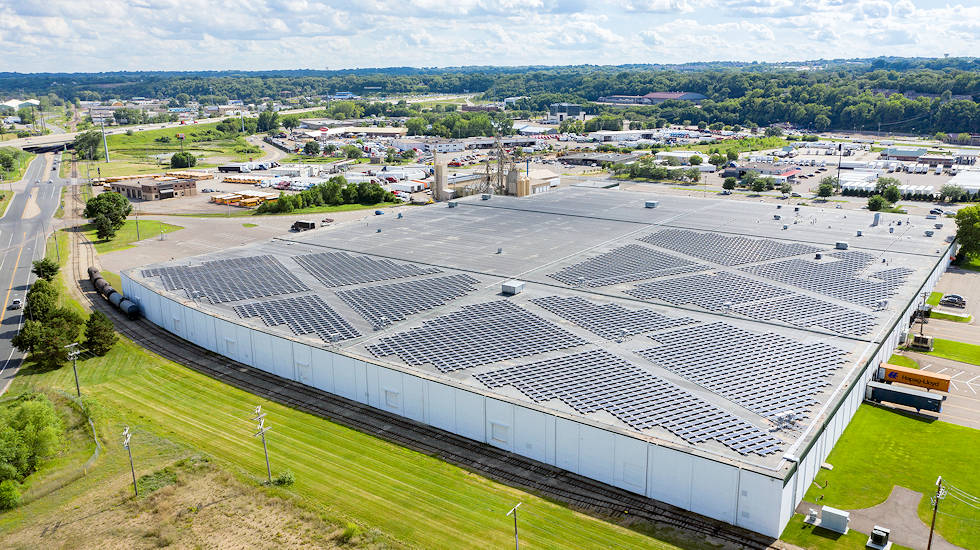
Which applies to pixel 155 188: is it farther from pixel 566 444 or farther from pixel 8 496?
pixel 566 444

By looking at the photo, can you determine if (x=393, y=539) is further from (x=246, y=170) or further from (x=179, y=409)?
(x=246, y=170)

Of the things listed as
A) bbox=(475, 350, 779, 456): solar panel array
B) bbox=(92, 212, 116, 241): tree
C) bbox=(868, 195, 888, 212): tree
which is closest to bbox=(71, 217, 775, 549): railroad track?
bbox=(475, 350, 779, 456): solar panel array

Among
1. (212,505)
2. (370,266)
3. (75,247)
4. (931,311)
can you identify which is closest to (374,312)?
(370,266)

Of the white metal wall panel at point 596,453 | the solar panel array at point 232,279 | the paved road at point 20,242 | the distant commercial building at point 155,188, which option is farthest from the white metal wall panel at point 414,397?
the distant commercial building at point 155,188

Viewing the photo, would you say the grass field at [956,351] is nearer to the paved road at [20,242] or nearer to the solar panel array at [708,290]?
the solar panel array at [708,290]

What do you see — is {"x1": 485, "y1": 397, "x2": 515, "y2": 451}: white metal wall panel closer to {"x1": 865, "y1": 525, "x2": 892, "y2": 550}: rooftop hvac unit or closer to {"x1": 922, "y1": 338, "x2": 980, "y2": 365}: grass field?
{"x1": 865, "y1": 525, "x2": 892, "y2": 550}: rooftop hvac unit

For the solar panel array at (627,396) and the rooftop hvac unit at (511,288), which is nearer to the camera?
the solar panel array at (627,396)
